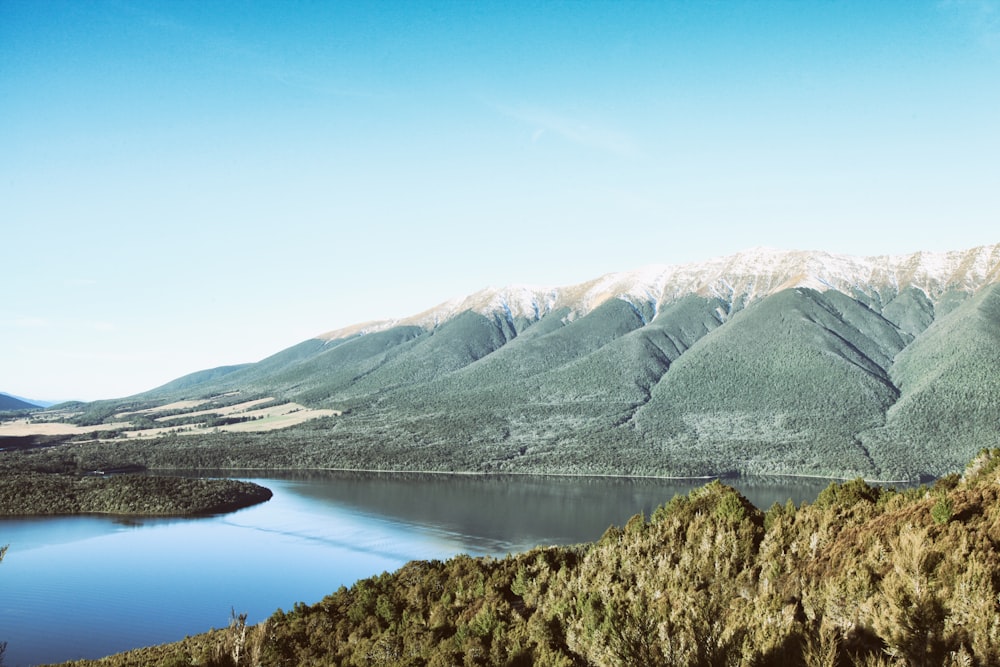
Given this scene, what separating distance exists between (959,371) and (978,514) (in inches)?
6650

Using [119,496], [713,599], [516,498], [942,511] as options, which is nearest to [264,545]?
[119,496]

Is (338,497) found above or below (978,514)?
below

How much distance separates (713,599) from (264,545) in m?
77.3

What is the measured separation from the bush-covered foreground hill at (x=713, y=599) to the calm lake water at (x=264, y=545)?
23.5 metres

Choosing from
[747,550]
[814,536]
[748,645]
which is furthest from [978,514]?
[748,645]

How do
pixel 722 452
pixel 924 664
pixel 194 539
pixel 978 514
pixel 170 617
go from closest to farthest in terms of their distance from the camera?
1. pixel 924 664
2. pixel 978 514
3. pixel 170 617
4. pixel 194 539
5. pixel 722 452

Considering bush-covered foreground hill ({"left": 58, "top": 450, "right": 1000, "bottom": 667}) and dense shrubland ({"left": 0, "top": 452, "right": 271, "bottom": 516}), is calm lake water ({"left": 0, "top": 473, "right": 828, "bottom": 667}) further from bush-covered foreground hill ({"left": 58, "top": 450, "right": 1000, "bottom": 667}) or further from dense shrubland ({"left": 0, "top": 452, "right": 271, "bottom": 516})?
bush-covered foreground hill ({"left": 58, "top": 450, "right": 1000, "bottom": 667})

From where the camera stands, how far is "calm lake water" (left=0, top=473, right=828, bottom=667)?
194 ft

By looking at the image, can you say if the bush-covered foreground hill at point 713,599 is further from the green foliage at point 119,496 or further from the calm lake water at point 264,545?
the green foliage at point 119,496

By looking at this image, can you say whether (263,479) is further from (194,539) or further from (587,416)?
(587,416)

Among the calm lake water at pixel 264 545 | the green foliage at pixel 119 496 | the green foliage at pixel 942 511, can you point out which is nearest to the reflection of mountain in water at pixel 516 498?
the calm lake water at pixel 264 545

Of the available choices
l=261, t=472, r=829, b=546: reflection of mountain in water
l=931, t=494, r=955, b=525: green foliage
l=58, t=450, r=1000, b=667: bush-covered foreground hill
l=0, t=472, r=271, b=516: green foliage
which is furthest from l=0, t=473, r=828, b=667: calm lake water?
l=931, t=494, r=955, b=525: green foliage

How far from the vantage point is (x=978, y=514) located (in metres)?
23.5

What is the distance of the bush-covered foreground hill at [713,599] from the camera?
16156 mm
